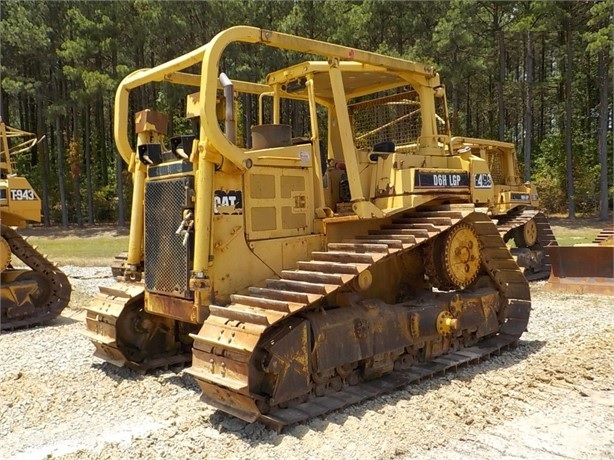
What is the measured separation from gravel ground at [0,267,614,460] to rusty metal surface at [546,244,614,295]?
374 centimetres

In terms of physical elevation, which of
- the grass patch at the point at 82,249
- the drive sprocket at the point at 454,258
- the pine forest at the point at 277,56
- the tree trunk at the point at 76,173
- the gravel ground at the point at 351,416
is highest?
the pine forest at the point at 277,56

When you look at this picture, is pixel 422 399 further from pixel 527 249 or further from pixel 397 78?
pixel 527 249

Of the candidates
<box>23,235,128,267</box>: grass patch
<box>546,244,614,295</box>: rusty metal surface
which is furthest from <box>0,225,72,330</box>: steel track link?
<box>546,244,614,295</box>: rusty metal surface

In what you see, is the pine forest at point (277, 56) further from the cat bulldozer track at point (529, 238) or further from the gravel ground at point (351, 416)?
the gravel ground at point (351, 416)

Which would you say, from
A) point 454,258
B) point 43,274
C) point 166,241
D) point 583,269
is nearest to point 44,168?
point 43,274

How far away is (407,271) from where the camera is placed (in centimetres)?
707

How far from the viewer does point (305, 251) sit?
20.3 ft

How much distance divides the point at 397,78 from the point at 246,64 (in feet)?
65.0

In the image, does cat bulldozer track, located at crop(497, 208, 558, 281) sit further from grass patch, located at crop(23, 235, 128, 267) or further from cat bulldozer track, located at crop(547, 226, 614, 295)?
grass patch, located at crop(23, 235, 128, 267)

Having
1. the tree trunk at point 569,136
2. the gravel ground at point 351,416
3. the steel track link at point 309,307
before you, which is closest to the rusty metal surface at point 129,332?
the gravel ground at point 351,416

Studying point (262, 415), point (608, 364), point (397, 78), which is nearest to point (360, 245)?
point (262, 415)

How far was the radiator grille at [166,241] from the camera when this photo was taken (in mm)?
5625

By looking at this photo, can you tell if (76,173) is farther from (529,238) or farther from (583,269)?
(583,269)

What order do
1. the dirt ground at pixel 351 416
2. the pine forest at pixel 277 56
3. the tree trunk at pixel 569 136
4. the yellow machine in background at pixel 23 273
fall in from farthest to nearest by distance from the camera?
the tree trunk at pixel 569 136 < the pine forest at pixel 277 56 < the yellow machine in background at pixel 23 273 < the dirt ground at pixel 351 416
